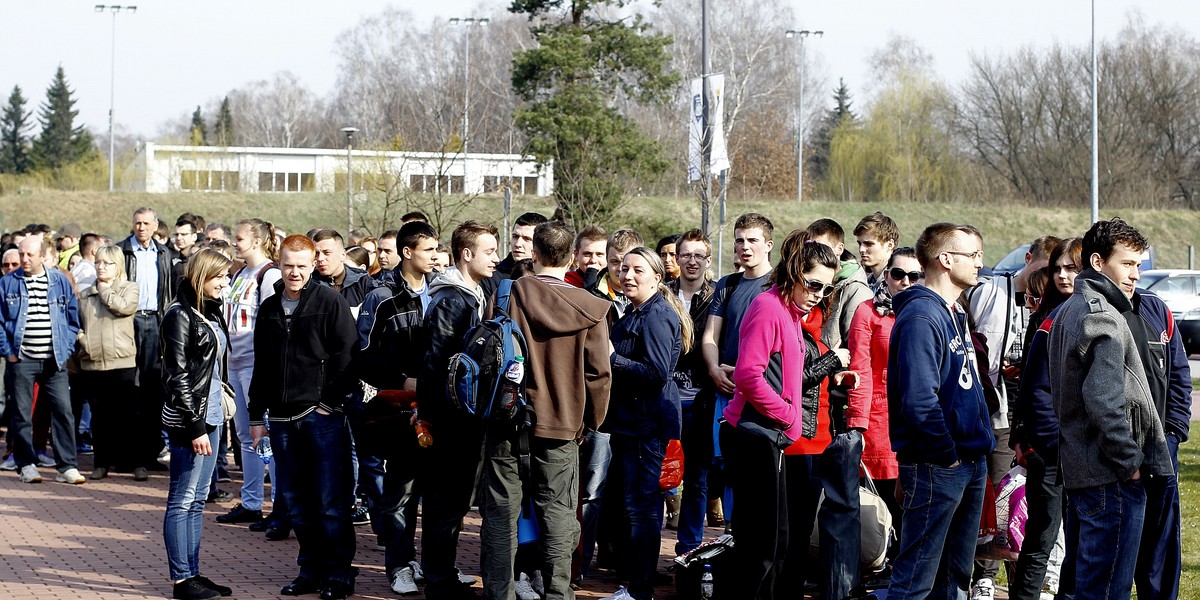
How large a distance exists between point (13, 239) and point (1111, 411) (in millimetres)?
13445

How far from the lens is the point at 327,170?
62.2 meters

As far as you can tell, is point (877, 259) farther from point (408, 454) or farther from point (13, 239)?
point (13, 239)

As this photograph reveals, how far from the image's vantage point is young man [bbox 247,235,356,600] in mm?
6953

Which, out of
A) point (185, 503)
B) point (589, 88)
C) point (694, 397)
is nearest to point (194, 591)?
point (185, 503)

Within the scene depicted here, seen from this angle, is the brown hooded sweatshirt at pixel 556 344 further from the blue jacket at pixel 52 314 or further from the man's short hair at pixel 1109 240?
the blue jacket at pixel 52 314

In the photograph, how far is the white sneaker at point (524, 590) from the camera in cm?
708

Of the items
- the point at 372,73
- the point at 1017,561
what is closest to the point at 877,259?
the point at 1017,561

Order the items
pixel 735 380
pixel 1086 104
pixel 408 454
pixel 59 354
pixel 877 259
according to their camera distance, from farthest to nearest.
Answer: pixel 1086 104 → pixel 59 354 → pixel 877 259 → pixel 408 454 → pixel 735 380

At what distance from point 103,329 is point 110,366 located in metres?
0.36

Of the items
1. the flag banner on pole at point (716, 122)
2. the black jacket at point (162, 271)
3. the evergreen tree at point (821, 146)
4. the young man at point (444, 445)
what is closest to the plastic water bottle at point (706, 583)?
the young man at point (444, 445)

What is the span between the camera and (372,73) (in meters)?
75.1

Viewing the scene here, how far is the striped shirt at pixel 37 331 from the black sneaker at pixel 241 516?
125 inches

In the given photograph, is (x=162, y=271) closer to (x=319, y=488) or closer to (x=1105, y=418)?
(x=319, y=488)

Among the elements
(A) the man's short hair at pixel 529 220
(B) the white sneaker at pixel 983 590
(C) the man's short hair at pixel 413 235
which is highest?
(A) the man's short hair at pixel 529 220
